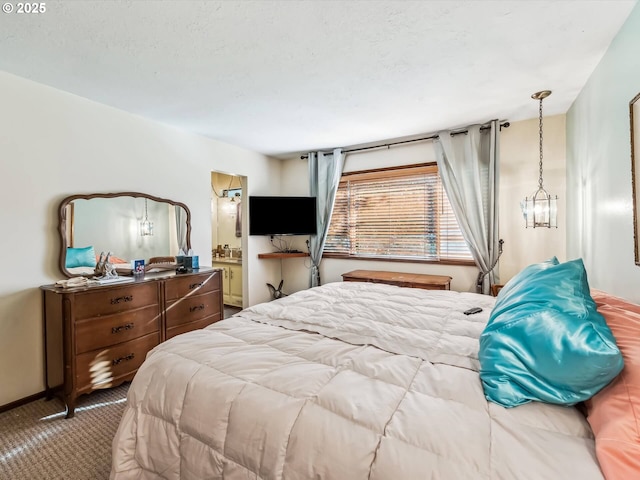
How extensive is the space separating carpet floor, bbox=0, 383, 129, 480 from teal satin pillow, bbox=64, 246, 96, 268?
1.10 m

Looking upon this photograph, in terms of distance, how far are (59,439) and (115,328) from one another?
757 millimetres

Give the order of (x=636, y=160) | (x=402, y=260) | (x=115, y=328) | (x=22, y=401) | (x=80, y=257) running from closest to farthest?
(x=636, y=160) → (x=22, y=401) → (x=115, y=328) → (x=80, y=257) → (x=402, y=260)

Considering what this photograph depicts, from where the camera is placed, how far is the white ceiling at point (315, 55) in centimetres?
160

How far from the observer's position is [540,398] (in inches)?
35.8

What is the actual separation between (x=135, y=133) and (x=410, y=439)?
11.4 ft

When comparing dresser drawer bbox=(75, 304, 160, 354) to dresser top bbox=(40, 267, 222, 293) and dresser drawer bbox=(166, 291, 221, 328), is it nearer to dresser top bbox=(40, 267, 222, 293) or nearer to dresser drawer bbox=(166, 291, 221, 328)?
dresser drawer bbox=(166, 291, 221, 328)

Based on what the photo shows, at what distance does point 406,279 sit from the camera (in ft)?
11.3

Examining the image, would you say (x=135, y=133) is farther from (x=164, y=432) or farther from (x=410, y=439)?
(x=410, y=439)

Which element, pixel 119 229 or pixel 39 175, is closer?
pixel 39 175

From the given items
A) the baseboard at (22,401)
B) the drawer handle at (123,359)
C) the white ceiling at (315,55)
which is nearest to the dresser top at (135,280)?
the drawer handle at (123,359)

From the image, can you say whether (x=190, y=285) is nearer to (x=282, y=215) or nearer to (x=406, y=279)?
(x=282, y=215)

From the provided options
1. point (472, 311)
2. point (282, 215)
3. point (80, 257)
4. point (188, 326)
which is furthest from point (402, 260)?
point (80, 257)

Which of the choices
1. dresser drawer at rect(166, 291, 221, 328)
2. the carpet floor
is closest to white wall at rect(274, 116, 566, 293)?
Result: dresser drawer at rect(166, 291, 221, 328)

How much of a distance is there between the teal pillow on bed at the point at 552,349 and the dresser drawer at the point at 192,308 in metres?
2.69
